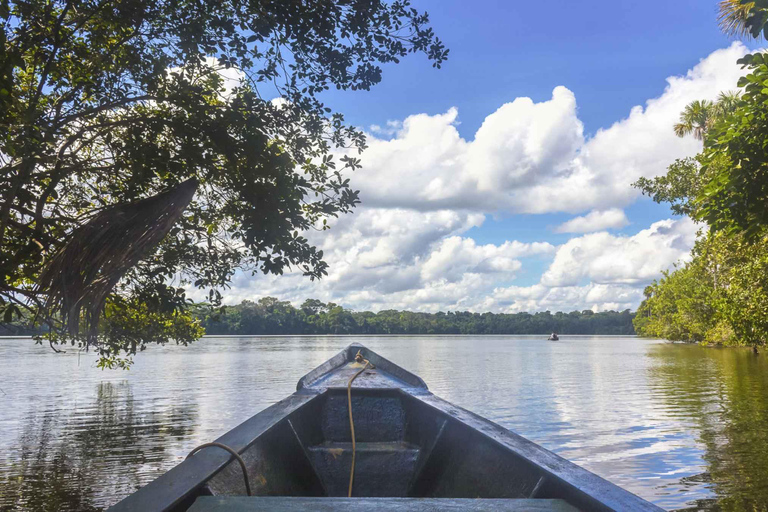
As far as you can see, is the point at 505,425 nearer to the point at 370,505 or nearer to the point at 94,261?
the point at 94,261

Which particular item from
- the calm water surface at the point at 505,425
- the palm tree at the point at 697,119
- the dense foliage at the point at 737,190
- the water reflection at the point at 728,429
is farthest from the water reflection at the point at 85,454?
the palm tree at the point at 697,119

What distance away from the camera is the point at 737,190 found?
22.0 ft

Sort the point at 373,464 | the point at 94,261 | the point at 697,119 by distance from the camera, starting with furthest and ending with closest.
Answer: the point at 697,119, the point at 373,464, the point at 94,261

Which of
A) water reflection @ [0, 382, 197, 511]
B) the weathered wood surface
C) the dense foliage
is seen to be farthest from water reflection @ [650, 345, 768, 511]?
water reflection @ [0, 382, 197, 511]

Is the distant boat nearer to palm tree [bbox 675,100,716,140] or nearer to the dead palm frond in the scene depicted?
the dead palm frond

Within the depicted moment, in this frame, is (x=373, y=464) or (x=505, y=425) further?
(x=505, y=425)

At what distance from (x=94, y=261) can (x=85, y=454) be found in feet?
24.2

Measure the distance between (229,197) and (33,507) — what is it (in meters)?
4.93

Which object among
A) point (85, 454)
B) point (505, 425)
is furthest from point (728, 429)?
point (85, 454)

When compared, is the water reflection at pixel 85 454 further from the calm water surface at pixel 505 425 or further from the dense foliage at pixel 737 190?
the dense foliage at pixel 737 190

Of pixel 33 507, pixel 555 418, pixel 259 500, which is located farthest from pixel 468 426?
pixel 555 418

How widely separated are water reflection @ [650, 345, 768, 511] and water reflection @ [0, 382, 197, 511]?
825 cm

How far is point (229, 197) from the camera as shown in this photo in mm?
6949

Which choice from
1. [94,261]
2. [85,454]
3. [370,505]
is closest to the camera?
[370,505]
